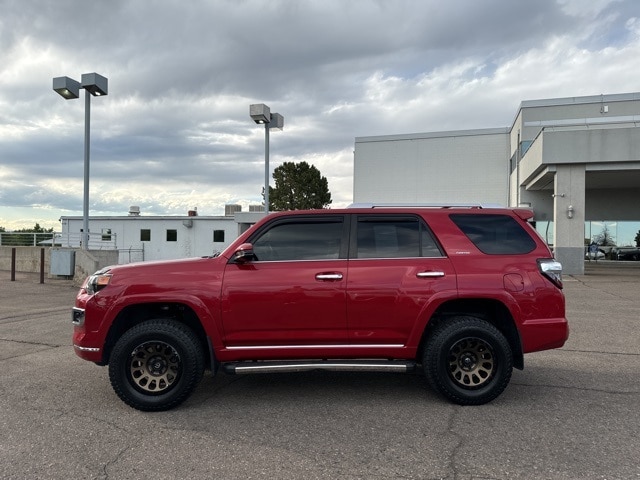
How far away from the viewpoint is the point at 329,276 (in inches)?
173

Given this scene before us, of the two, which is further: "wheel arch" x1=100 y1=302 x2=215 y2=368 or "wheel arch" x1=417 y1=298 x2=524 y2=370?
"wheel arch" x1=417 y1=298 x2=524 y2=370

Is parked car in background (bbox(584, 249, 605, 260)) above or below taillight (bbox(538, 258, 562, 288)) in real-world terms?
below

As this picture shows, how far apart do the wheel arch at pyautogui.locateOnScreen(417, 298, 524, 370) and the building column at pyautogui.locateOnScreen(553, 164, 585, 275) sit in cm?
1517

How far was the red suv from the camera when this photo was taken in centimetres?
433

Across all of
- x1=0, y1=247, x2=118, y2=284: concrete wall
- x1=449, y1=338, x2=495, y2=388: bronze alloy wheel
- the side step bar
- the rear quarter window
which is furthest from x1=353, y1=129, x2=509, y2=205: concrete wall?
the side step bar

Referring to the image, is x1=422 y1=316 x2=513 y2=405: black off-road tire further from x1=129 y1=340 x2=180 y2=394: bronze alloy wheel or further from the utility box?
the utility box

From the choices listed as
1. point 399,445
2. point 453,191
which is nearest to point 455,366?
point 399,445

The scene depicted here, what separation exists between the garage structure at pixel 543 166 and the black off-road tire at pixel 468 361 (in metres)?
15.6

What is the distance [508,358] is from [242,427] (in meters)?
2.41

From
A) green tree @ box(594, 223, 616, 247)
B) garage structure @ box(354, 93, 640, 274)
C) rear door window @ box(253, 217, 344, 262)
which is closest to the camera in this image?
rear door window @ box(253, 217, 344, 262)

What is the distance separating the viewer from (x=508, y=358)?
438 centimetres

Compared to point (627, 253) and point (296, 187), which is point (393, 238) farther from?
point (296, 187)

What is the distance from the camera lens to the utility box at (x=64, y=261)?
16.0m

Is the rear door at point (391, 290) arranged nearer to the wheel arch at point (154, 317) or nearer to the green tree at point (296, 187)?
the wheel arch at point (154, 317)
